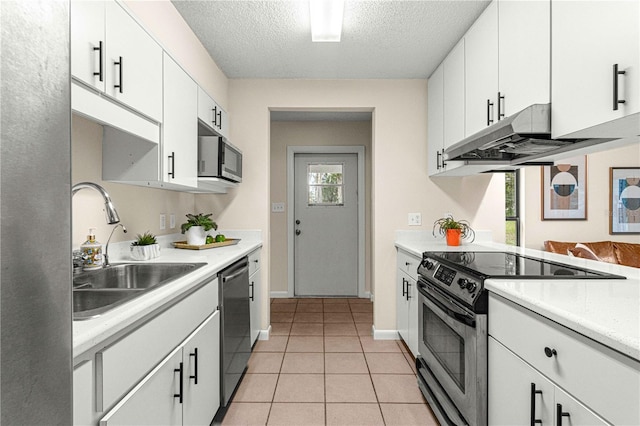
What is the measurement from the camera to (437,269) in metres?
2.12

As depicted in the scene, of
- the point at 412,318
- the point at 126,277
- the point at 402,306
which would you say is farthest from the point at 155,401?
the point at 402,306

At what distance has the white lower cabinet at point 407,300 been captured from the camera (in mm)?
2758

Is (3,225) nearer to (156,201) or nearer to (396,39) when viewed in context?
(156,201)

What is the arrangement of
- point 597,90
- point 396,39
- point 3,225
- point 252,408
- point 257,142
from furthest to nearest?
point 257,142 → point 396,39 → point 252,408 → point 597,90 → point 3,225

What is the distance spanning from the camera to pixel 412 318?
111 inches

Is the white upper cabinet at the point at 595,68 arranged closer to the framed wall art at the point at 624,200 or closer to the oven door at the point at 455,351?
the oven door at the point at 455,351

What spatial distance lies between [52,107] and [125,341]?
2.92ft

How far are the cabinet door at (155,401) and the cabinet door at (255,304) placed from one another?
1.48 m

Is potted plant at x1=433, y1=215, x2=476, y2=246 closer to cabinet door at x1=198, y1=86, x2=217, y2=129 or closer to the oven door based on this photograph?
the oven door

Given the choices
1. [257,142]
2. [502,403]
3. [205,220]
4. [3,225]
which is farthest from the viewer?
[257,142]

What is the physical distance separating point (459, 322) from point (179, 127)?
184 cm

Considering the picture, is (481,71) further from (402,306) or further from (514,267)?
(402,306)

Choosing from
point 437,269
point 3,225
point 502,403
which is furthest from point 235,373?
point 3,225

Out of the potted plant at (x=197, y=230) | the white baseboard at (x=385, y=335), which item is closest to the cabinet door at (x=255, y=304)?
the potted plant at (x=197, y=230)
